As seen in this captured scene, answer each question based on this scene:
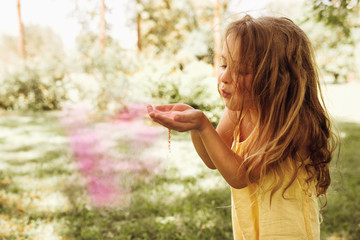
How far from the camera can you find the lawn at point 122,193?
293 cm

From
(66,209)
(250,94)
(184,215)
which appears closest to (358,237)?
(184,215)

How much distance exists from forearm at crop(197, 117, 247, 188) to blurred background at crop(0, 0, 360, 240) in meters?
0.16

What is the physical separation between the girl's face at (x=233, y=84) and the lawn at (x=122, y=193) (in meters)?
0.83

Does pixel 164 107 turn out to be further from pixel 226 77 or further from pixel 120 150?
pixel 120 150

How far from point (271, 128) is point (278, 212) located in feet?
0.99

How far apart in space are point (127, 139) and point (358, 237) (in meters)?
4.78

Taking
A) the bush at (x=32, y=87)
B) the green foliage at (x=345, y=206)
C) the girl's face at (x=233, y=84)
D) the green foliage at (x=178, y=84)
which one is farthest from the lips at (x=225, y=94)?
the bush at (x=32, y=87)

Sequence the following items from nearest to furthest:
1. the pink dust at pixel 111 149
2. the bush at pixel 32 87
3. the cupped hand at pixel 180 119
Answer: the cupped hand at pixel 180 119
the pink dust at pixel 111 149
the bush at pixel 32 87

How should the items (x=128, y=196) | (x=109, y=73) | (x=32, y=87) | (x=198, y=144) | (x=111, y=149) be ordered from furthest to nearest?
(x=32, y=87) < (x=109, y=73) < (x=111, y=149) < (x=128, y=196) < (x=198, y=144)

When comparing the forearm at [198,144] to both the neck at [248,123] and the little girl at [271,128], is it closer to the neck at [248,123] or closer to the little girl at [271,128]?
the little girl at [271,128]

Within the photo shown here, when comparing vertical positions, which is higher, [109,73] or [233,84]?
[233,84]

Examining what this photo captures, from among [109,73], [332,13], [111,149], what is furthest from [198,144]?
[109,73]

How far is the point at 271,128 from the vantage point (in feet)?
3.60

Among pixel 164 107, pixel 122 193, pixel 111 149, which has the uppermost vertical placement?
pixel 164 107
